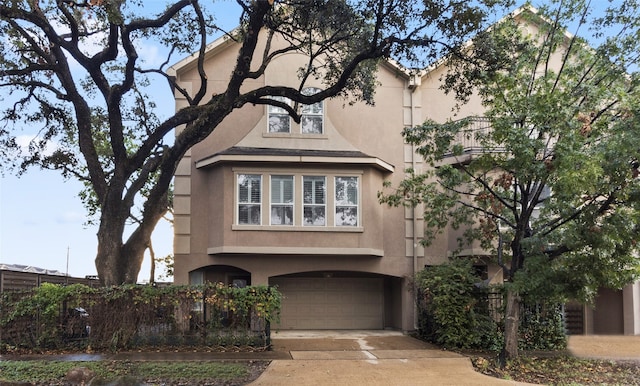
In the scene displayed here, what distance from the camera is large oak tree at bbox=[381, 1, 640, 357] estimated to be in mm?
10648

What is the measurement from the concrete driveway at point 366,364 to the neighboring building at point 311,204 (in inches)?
98.0

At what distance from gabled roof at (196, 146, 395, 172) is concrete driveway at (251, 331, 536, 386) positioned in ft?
17.3

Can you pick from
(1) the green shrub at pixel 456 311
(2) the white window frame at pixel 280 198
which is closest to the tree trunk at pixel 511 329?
(1) the green shrub at pixel 456 311

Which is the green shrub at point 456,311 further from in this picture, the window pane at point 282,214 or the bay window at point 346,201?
the window pane at point 282,214

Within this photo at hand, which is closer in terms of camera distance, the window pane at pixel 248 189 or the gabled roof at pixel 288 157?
the gabled roof at pixel 288 157

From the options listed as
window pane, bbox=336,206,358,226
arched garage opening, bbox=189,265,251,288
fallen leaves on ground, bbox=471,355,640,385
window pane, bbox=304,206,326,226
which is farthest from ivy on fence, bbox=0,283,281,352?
fallen leaves on ground, bbox=471,355,640,385

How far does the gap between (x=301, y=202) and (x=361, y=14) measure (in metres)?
6.48

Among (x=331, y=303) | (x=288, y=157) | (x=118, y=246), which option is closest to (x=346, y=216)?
(x=288, y=157)

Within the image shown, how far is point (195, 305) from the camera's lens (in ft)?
45.5

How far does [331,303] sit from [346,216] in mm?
3529

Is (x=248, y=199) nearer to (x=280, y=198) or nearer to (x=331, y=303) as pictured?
(x=280, y=198)

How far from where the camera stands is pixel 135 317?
1356cm

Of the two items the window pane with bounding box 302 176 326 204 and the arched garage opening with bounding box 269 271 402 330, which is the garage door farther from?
the window pane with bounding box 302 176 326 204

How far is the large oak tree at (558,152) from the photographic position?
10648mm
